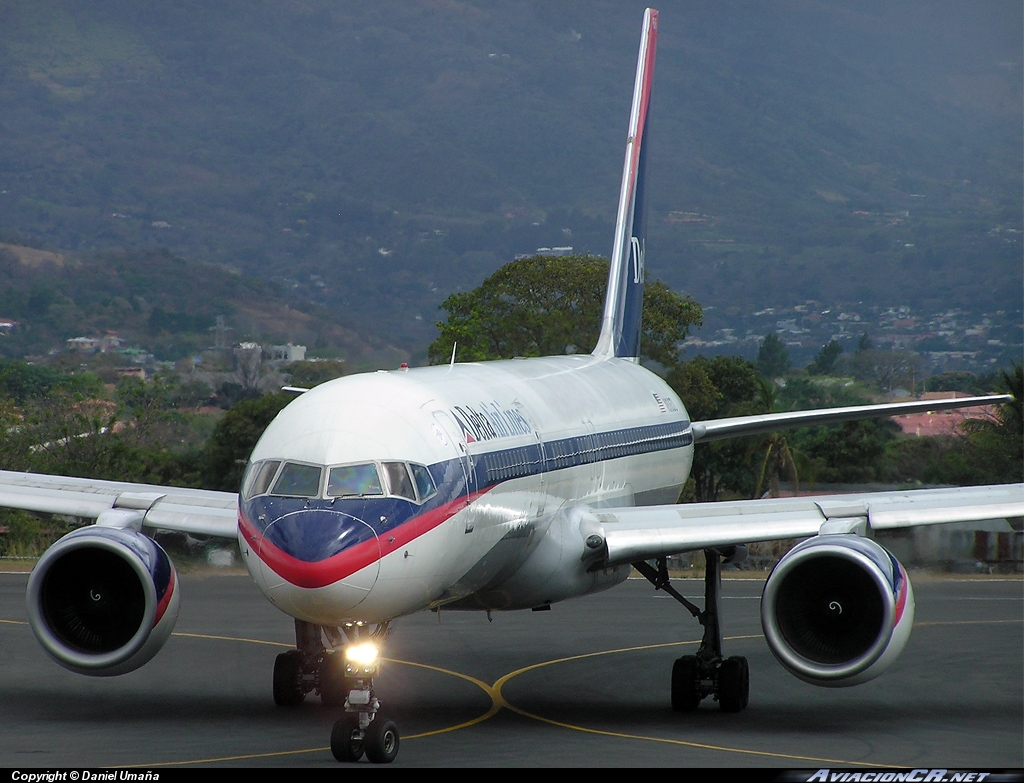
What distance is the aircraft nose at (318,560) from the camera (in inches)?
498

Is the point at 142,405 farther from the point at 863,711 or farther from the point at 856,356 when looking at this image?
the point at 856,356

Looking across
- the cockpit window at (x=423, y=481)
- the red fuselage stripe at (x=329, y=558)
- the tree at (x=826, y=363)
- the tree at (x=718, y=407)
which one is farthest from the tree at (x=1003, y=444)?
the red fuselage stripe at (x=329, y=558)

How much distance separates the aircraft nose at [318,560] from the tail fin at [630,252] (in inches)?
559

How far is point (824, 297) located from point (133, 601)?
176064 millimetres

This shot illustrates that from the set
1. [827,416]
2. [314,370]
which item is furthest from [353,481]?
[314,370]

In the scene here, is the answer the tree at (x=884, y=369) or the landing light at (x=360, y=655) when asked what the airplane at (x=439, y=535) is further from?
the tree at (x=884, y=369)

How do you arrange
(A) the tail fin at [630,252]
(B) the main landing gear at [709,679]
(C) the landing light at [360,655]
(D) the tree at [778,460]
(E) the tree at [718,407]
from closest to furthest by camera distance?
1. (C) the landing light at [360,655]
2. (B) the main landing gear at [709,679]
3. (A) the tail fin at [630,252]
4. (D) the tree at [778,460]
5. (E) the tree at [718,407]

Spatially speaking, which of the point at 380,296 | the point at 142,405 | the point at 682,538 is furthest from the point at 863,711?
the point at 380,296

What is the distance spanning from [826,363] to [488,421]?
103677 mm

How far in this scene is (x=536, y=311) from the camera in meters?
66.6

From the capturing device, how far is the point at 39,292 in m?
126

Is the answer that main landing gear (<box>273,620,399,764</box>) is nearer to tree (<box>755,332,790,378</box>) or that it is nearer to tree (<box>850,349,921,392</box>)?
tree (<box>755,332,790,378</box>)

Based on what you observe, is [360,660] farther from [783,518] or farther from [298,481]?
[783,518]

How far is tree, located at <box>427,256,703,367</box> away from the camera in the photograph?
62312 millimetres
